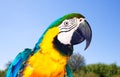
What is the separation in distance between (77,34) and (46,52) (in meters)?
0.45

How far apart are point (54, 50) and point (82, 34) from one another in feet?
1.33

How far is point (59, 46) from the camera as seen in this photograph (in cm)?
392

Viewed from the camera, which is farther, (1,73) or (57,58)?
(1,73)

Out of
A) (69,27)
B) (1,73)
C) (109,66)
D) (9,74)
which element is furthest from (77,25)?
(109,66)

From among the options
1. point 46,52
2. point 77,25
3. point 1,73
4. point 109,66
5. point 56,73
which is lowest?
point 56,73

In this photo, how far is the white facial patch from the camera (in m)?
3.94

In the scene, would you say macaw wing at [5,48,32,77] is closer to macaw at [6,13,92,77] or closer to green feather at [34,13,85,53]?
macaw at [6,13,92,77]

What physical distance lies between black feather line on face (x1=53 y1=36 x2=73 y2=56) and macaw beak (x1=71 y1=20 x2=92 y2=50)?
→ 99 millimetres

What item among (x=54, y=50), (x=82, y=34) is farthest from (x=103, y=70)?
(x=54, y=50)

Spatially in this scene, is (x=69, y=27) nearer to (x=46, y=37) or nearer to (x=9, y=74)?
(x=46, y=37)

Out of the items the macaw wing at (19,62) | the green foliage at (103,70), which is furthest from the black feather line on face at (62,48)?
the green foliage at (103,70)

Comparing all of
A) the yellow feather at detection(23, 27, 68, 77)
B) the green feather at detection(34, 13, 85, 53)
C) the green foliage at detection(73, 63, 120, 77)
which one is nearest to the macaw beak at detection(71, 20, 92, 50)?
the green feather at detection(34, 13, 85, 53)

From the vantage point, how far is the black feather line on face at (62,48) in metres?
3.90

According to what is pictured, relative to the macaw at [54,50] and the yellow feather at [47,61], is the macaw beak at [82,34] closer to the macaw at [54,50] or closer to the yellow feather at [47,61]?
the macaw at [54,50]
